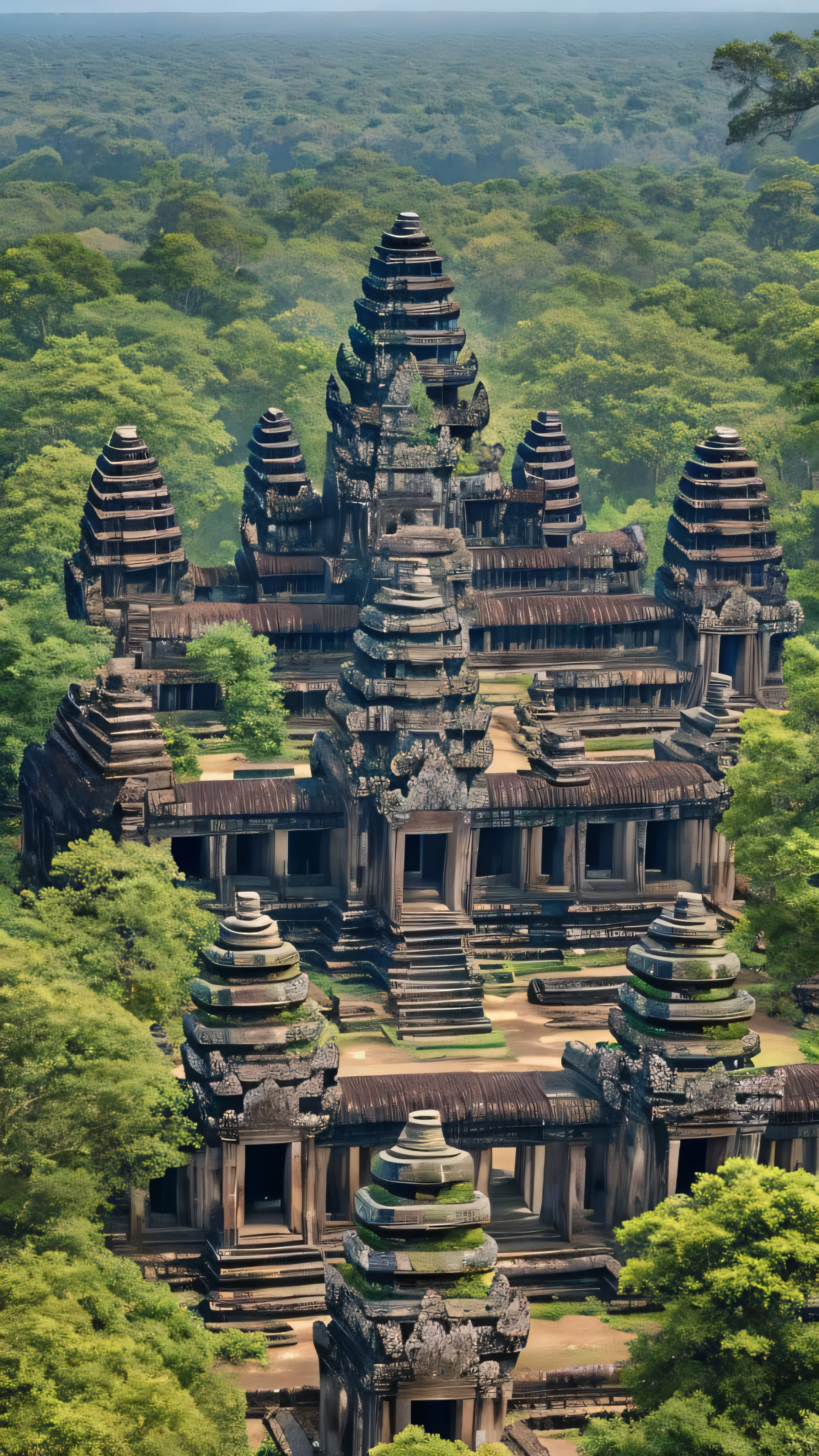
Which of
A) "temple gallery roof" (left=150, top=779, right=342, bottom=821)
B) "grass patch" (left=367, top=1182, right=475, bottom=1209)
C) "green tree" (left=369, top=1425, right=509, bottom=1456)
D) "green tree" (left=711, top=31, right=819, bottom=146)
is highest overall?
"green tree" (left=711, top=31, right=819, bottom=146)

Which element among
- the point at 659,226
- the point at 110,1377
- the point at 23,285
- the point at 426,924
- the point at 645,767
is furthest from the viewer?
the point at 659,226

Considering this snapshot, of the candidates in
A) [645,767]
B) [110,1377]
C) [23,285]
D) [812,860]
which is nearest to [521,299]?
[23,285]

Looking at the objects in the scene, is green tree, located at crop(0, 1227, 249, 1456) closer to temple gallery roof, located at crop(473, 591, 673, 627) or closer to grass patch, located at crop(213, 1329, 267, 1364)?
grass patch, located at crop(213, 1329, 267, 1364)

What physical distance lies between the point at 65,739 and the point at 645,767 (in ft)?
42.4

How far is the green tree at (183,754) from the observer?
59.3 meters

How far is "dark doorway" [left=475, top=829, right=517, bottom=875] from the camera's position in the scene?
5691 centimetres

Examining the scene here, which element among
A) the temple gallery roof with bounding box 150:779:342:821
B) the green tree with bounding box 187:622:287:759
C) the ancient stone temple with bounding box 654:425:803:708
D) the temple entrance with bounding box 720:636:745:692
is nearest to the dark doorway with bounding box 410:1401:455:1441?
the temple gallery roof with bounding box 150:779:342:821

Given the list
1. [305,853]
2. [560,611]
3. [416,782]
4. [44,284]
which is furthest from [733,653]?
[44,284]

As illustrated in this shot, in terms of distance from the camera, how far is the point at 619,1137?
43.6m

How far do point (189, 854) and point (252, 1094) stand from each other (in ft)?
49.5

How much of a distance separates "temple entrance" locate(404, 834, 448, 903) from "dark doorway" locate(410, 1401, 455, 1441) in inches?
788

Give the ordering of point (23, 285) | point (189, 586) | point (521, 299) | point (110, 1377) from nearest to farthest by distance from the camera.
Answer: point (110, 1377) → point (189, 586) → point (23, 285) → point (521, 299)

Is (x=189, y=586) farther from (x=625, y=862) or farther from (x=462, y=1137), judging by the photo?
(x=462, y=1137)

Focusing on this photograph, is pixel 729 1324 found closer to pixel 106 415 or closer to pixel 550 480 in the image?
pixel 550 480
